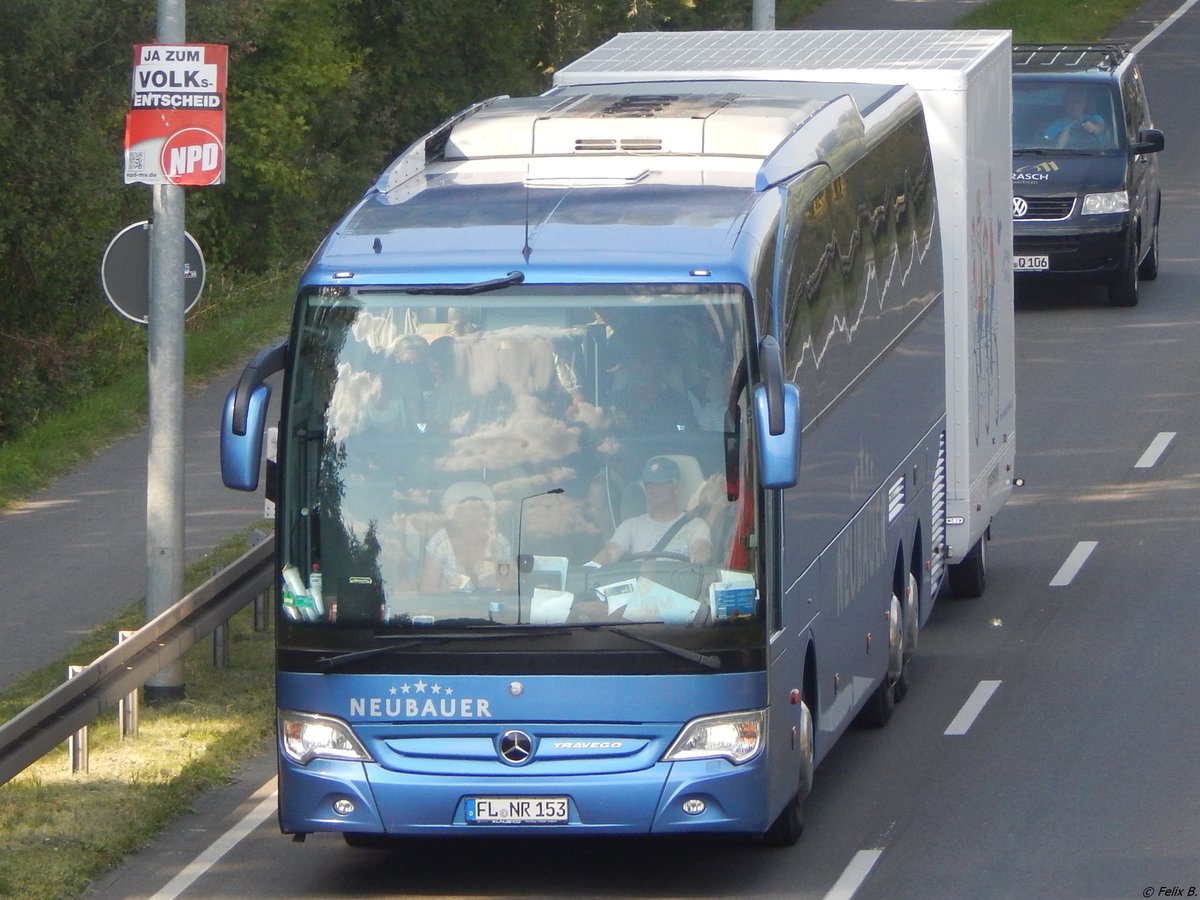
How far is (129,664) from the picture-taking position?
12039 millimetres

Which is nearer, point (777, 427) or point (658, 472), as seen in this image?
point (777, 427)

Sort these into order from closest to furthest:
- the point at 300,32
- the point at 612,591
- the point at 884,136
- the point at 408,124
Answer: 1. the point at 612,591
2. the point at 884,136
3. the point at 300,32
4. the point at 408,124

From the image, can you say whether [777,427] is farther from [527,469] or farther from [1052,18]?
[1052,18]

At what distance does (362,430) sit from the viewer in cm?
948

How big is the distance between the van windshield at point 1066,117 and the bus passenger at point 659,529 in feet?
58.8

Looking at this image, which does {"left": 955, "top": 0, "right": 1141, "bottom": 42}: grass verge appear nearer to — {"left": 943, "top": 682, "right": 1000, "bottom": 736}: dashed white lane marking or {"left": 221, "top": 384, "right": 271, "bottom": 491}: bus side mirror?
{"left": 943, "top": 682, "right": 1000, "bottom": 736}: dashed white lane marking

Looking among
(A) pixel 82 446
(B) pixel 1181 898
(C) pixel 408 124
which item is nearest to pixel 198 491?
(A) pixel 82 446

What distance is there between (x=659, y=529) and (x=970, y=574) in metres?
7.19

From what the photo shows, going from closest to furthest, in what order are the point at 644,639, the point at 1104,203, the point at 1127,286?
the point at 644,639 → the point at 1104,203 → the point at 1127,286

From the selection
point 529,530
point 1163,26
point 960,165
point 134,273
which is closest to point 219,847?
point 529,530

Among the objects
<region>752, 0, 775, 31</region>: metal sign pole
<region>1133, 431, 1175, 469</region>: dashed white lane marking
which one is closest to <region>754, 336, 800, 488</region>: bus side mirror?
<region>1133, 431, 1175, 469</region>: dashed white lane marking

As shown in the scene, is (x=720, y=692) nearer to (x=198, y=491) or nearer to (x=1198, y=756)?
(x=1198, y=756)

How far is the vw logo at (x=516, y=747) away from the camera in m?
9.41

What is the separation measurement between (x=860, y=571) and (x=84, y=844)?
404cm
